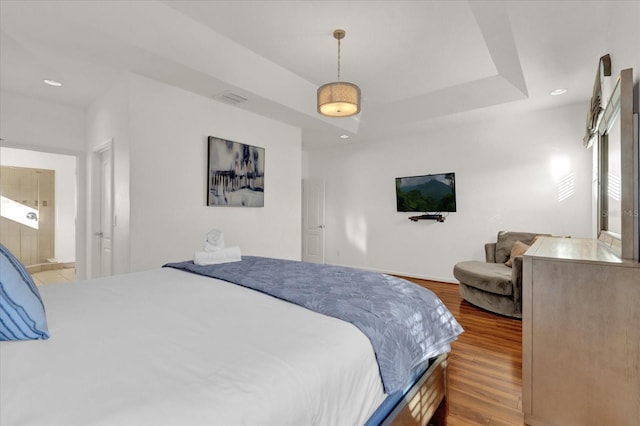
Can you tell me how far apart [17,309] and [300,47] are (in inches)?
121

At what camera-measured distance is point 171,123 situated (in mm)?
3275

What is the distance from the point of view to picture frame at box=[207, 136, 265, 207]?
3.60 m

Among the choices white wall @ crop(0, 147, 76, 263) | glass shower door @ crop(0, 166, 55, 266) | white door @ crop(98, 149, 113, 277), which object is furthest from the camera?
white wall @ crop(0, 147, 76, 263)

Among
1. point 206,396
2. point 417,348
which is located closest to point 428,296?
point 417,348

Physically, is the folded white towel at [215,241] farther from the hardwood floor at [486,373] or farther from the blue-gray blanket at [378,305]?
the hardwood floor at [486,373]

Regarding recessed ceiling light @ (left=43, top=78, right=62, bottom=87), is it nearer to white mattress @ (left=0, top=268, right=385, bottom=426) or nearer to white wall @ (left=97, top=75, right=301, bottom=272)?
white wall @ (left=97, top=75, right=301, bottom=272)

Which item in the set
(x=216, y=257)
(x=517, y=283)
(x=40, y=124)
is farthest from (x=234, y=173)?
(x=517, y=283)

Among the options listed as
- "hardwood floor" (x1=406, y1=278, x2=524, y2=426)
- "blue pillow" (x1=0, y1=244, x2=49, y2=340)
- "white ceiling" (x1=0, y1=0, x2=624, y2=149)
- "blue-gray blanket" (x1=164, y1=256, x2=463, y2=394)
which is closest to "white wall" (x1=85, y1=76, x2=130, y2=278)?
"white ceiling" (x1=0, y1=0, x2=624, y2=149)

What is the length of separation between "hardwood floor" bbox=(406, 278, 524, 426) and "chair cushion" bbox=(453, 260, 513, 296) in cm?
32

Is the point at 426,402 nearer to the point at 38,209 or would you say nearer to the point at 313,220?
the point at 313,220

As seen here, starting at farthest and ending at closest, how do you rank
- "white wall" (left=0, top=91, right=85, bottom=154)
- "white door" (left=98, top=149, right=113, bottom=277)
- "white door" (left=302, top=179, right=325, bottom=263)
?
"white door" (left=302, top=179, right=325, bottom=263), "white door" (left=98, top=149, right=113, bottom=277), "white wall" (left=0, top=91, right=85, bottom=154)

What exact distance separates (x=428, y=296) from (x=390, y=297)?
0.99 ft

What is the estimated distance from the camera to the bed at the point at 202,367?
67 centimetres

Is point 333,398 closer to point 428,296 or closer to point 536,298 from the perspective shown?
point 428,296
